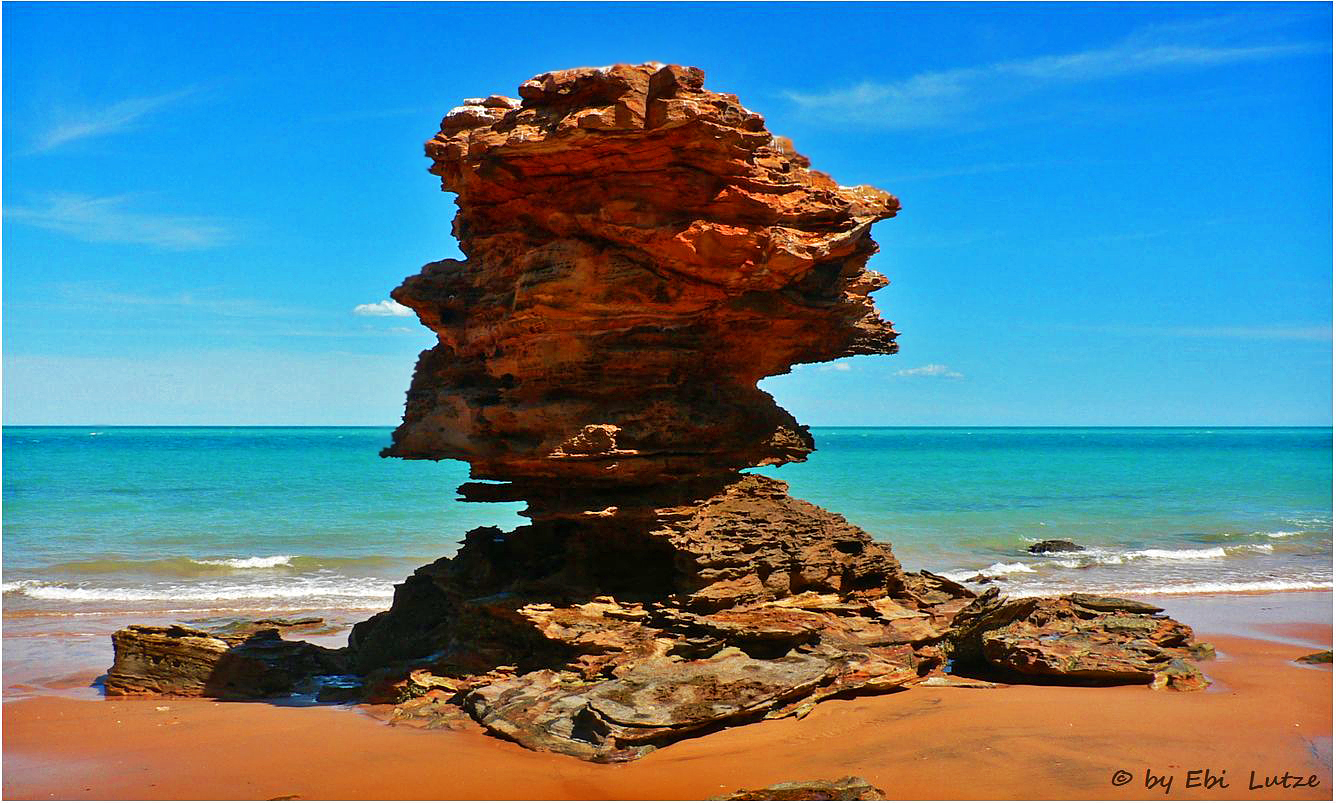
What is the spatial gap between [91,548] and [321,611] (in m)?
10.1

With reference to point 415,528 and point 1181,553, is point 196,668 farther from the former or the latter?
point 1181,553

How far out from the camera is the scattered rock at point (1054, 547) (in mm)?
24828

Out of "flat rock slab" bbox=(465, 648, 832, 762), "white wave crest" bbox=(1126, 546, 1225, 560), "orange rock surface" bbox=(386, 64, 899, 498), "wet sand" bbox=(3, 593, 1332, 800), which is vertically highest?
"orange rock surface" bbox=(386, 64, 899, 498)

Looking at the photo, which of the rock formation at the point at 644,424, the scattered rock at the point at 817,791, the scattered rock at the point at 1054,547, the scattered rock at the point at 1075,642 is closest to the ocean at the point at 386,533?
the scattered rock at the point at 1054,547

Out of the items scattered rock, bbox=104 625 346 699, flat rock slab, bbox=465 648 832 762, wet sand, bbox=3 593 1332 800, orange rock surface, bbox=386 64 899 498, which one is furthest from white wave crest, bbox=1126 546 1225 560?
scattered rock, bbox=104 625 346 699

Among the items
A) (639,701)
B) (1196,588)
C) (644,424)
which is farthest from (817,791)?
(1196,588)

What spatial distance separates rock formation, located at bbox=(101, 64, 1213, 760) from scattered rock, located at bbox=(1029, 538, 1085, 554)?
14.4 meters

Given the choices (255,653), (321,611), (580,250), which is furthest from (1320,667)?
(321,611)

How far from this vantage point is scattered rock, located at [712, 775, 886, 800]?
682 cm

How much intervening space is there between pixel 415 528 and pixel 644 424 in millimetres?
19837

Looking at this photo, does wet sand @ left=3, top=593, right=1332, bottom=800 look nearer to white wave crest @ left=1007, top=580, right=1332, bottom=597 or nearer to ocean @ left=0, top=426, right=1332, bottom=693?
ocean @ left=0, top=426, right=1332, bottom=693

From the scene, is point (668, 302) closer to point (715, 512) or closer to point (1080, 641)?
point (715, 512)

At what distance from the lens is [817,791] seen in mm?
6891

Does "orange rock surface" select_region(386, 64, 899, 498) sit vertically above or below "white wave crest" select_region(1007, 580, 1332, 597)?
above
